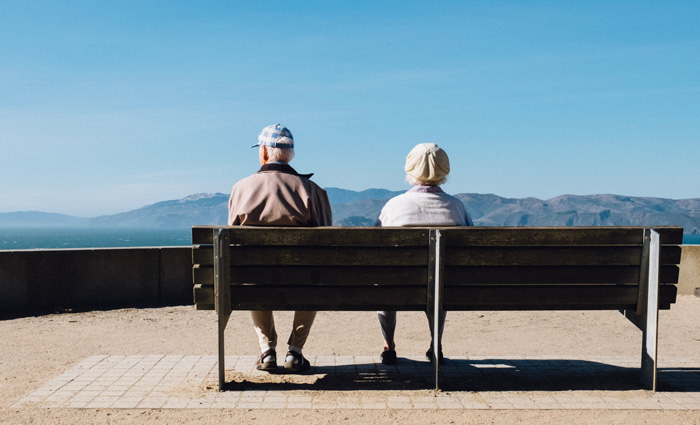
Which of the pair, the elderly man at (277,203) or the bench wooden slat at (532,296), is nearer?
the bench wooden slat at (532,296)

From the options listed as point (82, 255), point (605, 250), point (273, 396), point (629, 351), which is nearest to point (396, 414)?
point (273, 396)

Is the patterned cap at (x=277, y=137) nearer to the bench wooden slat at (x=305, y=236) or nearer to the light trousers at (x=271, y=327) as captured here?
the bench wooden slat at (x=305, y=236)

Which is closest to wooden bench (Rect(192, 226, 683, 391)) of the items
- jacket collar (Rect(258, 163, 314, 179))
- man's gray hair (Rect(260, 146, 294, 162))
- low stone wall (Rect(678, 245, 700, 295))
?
jacket collar (Rect(258, 163, 314, 179))

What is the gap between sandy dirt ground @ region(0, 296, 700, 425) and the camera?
391 cm

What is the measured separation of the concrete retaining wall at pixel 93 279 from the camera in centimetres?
814

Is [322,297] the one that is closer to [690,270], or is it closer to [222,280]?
[222,280]

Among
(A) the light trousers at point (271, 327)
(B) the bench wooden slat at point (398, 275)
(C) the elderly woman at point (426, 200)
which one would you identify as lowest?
(A) the light trousers at point (271, 327)

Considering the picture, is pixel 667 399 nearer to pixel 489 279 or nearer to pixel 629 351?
pixel 489 279

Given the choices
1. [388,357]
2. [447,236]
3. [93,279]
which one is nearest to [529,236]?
[447,236]

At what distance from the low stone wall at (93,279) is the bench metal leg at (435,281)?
536 cm

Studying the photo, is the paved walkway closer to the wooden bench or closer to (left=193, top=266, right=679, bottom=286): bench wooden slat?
the wooden bench

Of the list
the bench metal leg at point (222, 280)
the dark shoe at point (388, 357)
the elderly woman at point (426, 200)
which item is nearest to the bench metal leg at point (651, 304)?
the elderly woman at point (426, 200)

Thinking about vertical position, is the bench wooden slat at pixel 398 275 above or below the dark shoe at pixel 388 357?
above

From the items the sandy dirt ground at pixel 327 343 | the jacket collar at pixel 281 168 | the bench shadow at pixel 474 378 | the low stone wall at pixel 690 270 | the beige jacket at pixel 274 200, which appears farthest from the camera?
the low stone wall at pixel 690 270
